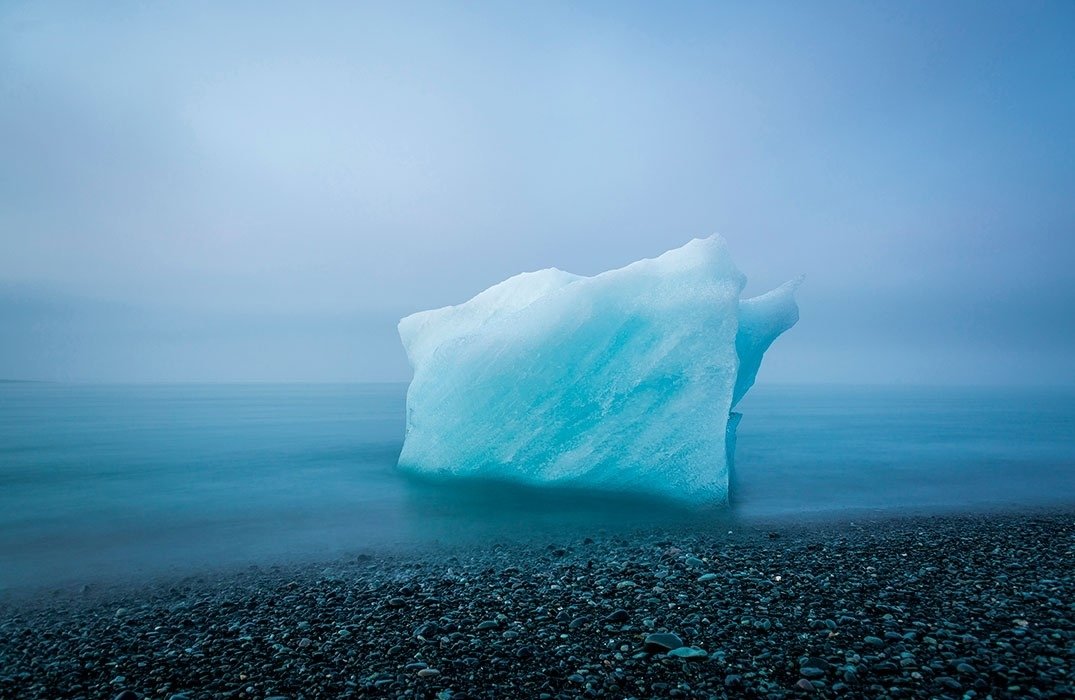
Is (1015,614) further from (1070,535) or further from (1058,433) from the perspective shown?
(1058,433)

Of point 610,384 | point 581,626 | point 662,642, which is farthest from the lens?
point 610,384

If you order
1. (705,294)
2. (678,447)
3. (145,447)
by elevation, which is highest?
(705,294)

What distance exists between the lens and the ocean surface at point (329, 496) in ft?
25.7

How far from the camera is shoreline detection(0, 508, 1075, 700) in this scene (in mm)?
3686

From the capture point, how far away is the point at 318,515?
32.0ft

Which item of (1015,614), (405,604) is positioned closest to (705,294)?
(1015,614)

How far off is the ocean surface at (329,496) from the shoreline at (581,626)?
1347mm

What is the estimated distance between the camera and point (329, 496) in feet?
36.6

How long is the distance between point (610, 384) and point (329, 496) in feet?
19.0

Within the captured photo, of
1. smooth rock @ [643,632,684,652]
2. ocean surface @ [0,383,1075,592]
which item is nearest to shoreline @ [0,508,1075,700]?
smooth rock @ [643,632,684,652]

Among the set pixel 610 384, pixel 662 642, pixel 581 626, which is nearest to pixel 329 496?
pixel 610 384

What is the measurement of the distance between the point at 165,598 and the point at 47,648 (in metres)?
1.28

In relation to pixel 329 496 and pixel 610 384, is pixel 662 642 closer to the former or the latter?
pixel 610 384

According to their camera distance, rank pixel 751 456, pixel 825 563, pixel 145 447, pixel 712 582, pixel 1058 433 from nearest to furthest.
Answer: pixel 712 582
pixel 825 563
pixel 751 456
pixel 145 447
pixel 1058 433
